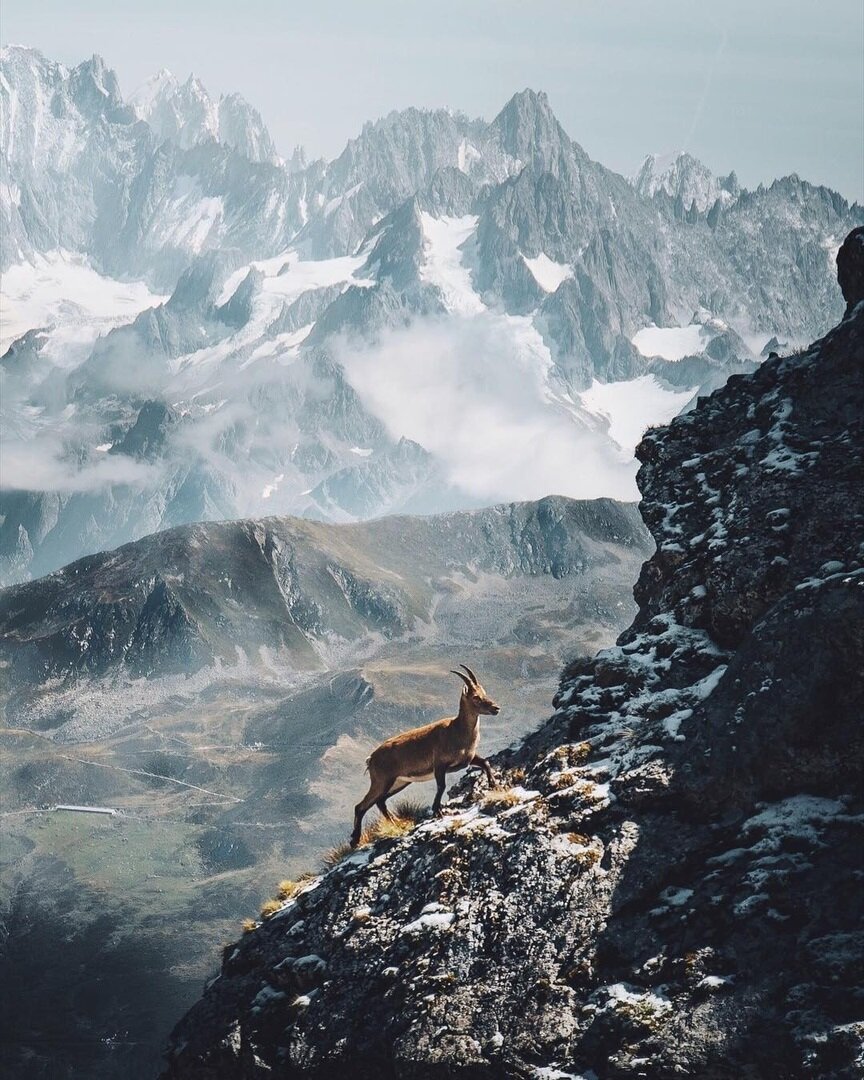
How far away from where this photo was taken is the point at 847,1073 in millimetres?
21344

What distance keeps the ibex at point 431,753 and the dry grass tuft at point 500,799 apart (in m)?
1.86

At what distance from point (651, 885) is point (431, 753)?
964 cm

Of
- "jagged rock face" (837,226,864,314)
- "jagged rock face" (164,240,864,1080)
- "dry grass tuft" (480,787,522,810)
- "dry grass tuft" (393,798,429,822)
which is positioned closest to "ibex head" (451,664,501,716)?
"jagged rock face" (164,240,864,1080)

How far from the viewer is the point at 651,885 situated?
88.8ft

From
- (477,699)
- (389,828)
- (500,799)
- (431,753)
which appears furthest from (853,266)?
(389,828)

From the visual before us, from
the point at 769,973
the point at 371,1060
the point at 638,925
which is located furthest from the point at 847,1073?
the point at 371,1060

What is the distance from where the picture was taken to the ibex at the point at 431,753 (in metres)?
34.8

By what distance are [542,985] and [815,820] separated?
686cm

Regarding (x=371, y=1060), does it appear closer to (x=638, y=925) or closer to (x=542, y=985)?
(x=542, y=985)

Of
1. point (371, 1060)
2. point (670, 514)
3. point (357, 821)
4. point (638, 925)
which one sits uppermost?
point (670, 514)

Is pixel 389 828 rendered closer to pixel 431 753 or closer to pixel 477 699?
pixel 431 753

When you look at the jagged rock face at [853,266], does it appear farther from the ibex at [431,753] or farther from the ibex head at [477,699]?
the ibex at [431,753]

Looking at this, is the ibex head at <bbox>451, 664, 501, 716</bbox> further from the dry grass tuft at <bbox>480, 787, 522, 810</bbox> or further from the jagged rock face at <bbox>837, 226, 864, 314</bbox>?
the jagged rock face at <bbox>837, 226, 864, 314</bbox>

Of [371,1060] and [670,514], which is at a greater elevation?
[670,514]
